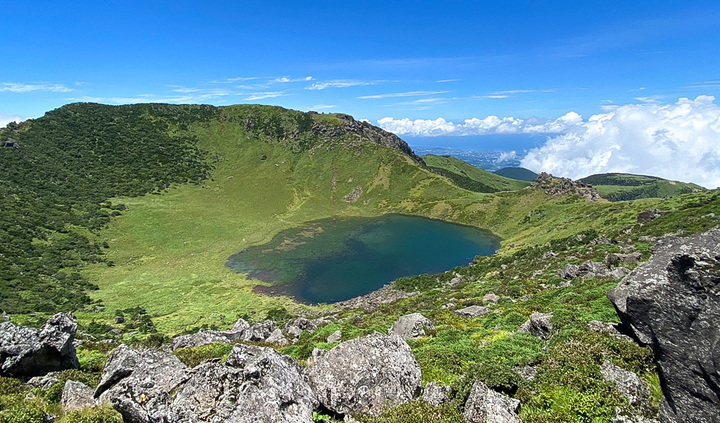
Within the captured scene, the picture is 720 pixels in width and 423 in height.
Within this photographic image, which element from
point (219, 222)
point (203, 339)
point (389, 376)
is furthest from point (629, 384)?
point (219, 222)

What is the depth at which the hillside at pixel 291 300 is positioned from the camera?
12.2 meters

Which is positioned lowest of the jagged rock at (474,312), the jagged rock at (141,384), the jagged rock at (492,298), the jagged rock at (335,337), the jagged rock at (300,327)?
the jagged rock at (300,327)

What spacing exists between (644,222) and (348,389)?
72.5m

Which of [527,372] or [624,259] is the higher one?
[527,372]

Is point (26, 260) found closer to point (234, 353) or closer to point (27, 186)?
point (27, 186)

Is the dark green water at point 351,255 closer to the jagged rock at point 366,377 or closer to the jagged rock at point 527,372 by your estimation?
the jagged rock at point 366,377

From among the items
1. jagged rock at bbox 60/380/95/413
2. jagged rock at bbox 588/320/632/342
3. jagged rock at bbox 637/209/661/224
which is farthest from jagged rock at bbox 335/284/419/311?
jagged rock at bbox 637/209/661/224

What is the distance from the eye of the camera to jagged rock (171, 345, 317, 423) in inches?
391

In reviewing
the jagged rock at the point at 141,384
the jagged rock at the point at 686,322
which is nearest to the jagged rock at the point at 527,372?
the jagged rock at the point at 686,322

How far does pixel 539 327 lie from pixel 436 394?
9651 mm

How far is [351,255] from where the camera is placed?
314 feet

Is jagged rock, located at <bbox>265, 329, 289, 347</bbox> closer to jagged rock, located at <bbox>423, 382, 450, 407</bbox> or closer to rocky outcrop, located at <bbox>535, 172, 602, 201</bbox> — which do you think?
jagged rock, located at <bbox>423, 382, 450, 407</bbox>

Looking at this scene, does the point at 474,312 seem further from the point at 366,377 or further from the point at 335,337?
the point at 366,377

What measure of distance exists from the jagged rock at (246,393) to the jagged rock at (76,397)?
566 centimetres
